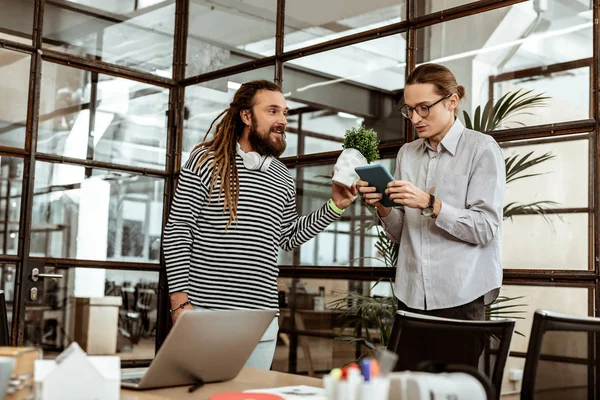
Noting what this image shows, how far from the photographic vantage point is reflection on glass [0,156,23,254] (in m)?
3.82

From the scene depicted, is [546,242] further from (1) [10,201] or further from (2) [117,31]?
(2) [117,31]

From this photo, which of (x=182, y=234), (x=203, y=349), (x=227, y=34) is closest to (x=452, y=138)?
(x=182, y=234)

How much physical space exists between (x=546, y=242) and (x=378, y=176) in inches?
33.3

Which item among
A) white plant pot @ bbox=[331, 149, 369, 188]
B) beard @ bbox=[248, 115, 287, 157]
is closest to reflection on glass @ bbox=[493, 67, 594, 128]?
white plant pot @ bbox=[331, 149, 369, 188]

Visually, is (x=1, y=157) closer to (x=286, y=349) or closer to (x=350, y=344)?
(x=286, y=349)

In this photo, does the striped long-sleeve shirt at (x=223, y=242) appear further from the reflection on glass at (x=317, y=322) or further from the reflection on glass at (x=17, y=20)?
the reflection on glass at (x=17, y=20)

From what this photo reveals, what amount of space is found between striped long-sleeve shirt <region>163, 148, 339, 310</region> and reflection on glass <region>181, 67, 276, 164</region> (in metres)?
1.58

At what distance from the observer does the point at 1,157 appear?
3.82 metres

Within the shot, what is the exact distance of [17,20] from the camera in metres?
3.92

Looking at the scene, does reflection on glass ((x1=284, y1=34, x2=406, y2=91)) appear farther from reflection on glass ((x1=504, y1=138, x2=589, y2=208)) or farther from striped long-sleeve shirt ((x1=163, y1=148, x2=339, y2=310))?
striped long-sleeve shirt ((x1=163, y1=148, x2=339, y2=310))

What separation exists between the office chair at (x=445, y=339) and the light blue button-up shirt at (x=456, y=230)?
0.52 meters

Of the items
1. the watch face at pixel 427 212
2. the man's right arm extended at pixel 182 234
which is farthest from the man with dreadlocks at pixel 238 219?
the watch face at pixel 427 212

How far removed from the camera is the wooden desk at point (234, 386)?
1.54 m

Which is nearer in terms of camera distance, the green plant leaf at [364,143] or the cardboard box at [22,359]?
the cardboard box at [22,359]
